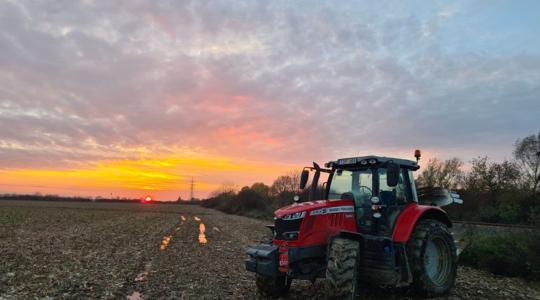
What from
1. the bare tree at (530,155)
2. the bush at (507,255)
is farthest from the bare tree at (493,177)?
the bush at (507,255)

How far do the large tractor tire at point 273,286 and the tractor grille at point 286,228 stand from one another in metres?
0.93

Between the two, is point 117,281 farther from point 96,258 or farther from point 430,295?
point 430,295

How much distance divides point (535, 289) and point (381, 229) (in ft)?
17.2

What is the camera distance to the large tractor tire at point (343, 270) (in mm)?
7008

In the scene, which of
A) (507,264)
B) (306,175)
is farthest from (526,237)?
(306,175)

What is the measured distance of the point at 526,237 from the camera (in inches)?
503

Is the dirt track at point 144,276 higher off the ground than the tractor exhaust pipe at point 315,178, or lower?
lower

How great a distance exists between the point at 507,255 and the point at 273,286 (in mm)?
7952

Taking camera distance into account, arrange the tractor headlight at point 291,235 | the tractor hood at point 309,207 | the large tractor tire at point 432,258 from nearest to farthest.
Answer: the tractor headlight at point 291,235 → the tractor hood at point 309,207 → the large tractor tire at point 432,258

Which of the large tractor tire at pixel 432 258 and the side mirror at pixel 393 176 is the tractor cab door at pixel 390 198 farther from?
the side mirror at pixel 393 176

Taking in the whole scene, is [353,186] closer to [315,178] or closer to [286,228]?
[315,178]

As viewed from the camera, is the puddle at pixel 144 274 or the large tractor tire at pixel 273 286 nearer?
the large tractor tire at pixel 273 286

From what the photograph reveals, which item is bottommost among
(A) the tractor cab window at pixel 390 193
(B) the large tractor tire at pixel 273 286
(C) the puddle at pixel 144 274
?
(C) the puddle at pixel 144 274

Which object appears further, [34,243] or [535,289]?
[34,243]
